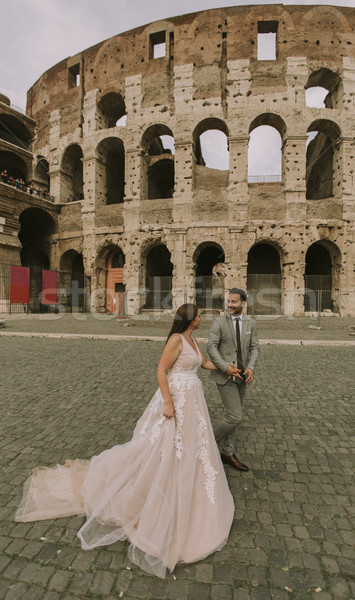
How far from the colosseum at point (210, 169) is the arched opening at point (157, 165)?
0.85 feet

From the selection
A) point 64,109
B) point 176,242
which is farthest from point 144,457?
point 64,109

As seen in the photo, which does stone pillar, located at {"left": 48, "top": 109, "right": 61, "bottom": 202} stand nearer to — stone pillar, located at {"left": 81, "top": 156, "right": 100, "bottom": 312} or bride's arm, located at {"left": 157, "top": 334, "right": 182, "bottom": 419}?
stone pillar, located at {"left": 81, "top": 156, "right": 100, "bottom": 312}

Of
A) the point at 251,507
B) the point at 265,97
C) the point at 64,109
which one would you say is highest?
the point at 64,109

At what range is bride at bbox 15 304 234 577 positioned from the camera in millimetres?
1734

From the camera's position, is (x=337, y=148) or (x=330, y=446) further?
(x=337, y=148)

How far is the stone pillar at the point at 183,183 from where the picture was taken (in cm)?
1725

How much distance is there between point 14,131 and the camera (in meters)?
22.9

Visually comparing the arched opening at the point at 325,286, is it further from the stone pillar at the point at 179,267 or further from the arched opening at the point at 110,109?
the arched opening at the point at 110,109

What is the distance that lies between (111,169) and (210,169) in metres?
7.49

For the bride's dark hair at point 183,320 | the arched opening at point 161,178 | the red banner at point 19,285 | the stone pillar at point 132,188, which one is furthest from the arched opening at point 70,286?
the bride's dark hair at point 183,320

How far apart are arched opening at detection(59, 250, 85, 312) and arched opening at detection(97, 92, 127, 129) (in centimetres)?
912

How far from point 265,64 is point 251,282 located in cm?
1244

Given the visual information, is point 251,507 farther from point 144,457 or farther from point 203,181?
point 203,181

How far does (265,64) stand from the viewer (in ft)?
55.0
